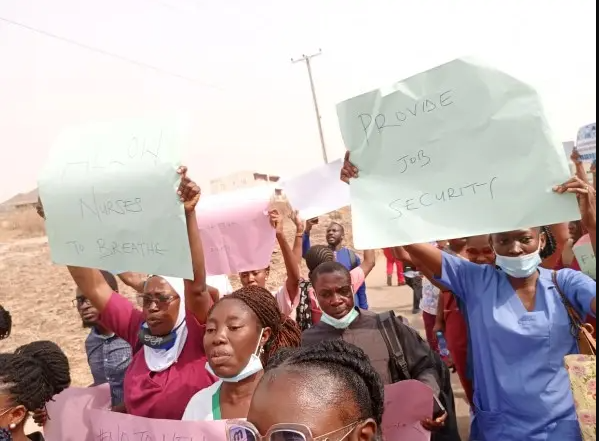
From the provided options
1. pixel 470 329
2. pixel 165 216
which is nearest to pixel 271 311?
pixel 165 216

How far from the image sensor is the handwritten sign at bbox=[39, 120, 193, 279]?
232cm

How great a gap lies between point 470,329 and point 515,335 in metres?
0.22

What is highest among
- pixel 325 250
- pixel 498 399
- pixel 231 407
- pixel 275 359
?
pixel 325 250

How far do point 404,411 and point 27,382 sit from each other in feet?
5.46

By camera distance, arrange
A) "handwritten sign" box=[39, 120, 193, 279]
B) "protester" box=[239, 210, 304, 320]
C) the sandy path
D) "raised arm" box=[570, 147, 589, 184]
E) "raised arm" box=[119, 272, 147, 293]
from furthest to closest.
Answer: the sandy path
"raised arm" box=[119, 272, 147, 293]
"protester" box=[239, 210, 304, 320]
"handwritten sign" box=[39, 120, 193, 279]
"raised arm" box=[570, 147, 589, 184]

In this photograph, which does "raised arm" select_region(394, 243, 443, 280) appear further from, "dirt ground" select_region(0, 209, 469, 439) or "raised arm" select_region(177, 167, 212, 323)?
"dirt ground" select_region(0, 209, 469, 439)

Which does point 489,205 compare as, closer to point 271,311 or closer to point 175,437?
point 271,311

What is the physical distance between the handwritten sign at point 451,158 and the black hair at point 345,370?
0.75 m

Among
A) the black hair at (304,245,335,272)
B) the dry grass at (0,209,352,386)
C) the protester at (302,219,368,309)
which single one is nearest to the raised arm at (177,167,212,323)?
the black hair at (304,245,335,272)

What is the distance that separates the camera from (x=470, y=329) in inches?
97.1

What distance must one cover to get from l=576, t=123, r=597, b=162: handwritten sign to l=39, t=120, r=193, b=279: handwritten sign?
5.56 ft

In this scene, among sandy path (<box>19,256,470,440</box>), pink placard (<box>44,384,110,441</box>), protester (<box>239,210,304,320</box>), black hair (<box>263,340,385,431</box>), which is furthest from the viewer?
sandy path (<box>19,256,470,440</box>)

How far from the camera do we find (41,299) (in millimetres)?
12773

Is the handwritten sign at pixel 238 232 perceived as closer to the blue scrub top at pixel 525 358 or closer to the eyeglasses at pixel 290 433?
the blue scrub top at pixel 525 358
